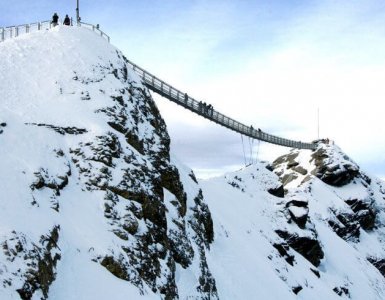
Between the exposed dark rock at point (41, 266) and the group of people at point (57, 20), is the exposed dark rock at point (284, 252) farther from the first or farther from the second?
the exposed dark rock at point (41, 266)

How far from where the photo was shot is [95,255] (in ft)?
53.7

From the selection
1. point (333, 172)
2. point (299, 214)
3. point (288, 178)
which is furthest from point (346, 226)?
point (299, 214)

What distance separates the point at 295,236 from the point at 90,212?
1058 inches

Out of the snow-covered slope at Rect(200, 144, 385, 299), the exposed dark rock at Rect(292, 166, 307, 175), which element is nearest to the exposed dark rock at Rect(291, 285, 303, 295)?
the snow-covered slope at Rect(200, 144, 385, 299)

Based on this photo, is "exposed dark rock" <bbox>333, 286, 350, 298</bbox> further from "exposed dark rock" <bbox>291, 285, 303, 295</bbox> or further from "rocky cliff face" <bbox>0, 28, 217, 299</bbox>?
"rocky cliff face" <bbox>0, 28, 217, 299</bbox>

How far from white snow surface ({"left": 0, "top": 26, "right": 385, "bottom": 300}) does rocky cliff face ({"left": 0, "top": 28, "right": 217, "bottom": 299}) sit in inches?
2.4

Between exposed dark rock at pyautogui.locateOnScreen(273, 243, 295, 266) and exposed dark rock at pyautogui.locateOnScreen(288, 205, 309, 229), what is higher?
exposed dark rock at pyautogui.locateOnScreen(288, 205, 309, 229)

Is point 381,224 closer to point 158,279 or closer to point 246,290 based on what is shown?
point 246,290

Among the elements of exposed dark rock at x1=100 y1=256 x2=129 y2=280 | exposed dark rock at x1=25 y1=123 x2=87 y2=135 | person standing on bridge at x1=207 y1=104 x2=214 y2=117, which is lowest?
exposed dark rock at x1=100 y1=256 x2=129 y2=280


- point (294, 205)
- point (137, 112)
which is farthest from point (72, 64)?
point (294, 205)

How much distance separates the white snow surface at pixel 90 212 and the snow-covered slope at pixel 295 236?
136 mm

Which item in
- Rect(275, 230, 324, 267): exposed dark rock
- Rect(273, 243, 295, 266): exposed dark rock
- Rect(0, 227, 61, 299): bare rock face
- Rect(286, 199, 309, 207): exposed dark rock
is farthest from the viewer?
Rect(286, 199, 309, 207): exposed dark rock

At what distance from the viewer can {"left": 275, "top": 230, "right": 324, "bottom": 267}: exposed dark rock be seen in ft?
133

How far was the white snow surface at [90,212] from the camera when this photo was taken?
50.8ft
